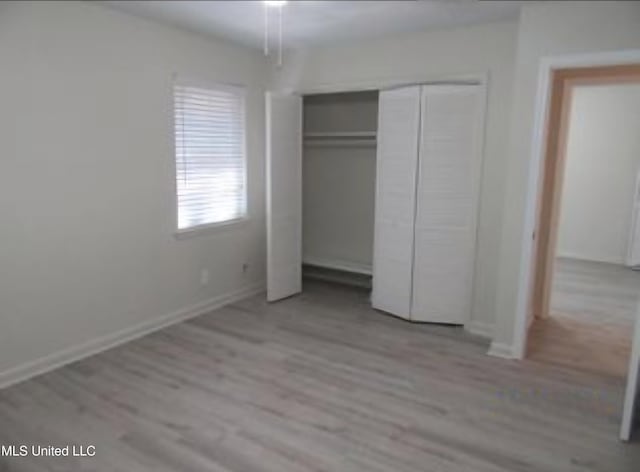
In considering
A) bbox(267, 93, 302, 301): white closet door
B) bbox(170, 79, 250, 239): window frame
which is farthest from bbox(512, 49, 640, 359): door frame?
bbox(170, 79, 250, 239): window frame

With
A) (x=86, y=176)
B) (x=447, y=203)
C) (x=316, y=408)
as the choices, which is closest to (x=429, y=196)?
(x=447, y=203)

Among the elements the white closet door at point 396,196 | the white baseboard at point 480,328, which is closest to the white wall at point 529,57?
the white baseboard at point 480,328

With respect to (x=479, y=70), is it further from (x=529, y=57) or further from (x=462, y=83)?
(x=529, y=57)

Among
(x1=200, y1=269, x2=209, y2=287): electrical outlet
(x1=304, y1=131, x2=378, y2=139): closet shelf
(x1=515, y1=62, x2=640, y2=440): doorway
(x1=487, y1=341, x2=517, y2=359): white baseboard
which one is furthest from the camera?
(x1=304, y1=131, x2=378, y2=139): closet shelf

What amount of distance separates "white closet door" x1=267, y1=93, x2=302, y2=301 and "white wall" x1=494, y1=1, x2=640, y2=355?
2.08 metres

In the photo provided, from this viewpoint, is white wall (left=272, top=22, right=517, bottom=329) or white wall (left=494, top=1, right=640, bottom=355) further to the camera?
white wall (left=272, top=22, right=517, bottom=329)

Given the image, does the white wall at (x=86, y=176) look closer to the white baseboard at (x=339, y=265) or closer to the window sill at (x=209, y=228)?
the window sill at (x=209, y=228)

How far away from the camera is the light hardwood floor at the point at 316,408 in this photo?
2365mm

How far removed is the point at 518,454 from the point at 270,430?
4.21 feet

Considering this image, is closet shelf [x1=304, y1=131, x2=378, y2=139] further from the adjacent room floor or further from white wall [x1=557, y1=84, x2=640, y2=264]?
white wall [x1=557, y1=84, x2=640, y2=264]

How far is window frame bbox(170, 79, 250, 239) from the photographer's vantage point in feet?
12.9

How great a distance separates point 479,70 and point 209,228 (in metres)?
2.64

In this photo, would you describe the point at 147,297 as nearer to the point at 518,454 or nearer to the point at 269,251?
the point at 269,251

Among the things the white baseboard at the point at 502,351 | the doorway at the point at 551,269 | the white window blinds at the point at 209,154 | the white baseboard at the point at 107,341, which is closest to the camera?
the white baseboard at the point at 107,341
